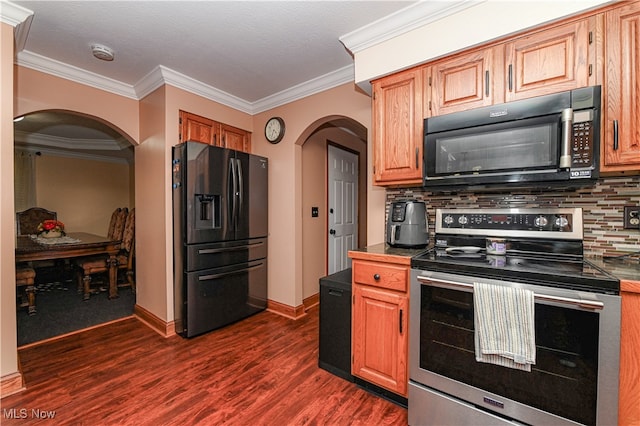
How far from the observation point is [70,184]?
19.1 ft

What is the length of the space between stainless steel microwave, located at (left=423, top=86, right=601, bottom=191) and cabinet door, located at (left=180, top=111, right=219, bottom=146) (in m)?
2.30

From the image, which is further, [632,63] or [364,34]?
[364,34]

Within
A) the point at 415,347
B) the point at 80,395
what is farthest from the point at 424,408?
the point at 80,395

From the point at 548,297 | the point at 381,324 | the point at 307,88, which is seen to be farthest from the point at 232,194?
the point at 548,297

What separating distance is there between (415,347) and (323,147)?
8.88 ft

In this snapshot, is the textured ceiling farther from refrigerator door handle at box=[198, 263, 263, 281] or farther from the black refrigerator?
refrigerator door handle at box=[198, 263, 263, 281]

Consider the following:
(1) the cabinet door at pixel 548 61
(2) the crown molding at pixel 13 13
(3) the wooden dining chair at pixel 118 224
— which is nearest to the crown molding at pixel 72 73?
(2) the crown molding at pixel 13 13

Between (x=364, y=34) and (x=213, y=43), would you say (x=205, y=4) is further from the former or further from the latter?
(x=364, y=34)

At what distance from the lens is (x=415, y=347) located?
62.4 inches

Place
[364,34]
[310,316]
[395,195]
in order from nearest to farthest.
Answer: [364,34] < [395,195] < [310,316]

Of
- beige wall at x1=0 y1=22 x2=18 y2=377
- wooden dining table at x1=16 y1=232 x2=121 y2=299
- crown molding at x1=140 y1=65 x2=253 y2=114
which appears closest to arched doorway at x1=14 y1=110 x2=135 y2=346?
wooden dining table at x1=16 y1=232 x2=121 y2=299

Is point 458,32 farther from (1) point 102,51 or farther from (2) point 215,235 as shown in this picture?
(1) point 102,51

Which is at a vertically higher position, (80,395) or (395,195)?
(395,195)

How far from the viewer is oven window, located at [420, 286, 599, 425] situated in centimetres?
117
